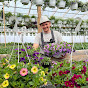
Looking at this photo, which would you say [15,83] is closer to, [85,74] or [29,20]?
[85,74]

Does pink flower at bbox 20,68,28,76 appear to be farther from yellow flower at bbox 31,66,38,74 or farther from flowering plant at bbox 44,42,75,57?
flowering plant at bbox 44,42,75,57

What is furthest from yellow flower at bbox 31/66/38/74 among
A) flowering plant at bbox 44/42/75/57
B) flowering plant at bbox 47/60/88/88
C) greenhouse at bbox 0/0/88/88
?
flowering plant at bbox 44/42/75/57

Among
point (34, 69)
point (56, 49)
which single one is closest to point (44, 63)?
point (56, 49)

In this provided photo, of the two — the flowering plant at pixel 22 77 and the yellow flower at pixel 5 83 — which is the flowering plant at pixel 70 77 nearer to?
the flowering plant at pixel 22 77

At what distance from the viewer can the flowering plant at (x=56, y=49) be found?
2514 millimetres

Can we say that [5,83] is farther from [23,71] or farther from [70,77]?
[70,77]

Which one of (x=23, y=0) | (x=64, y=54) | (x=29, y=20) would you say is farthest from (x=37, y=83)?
(x=29, y=20)

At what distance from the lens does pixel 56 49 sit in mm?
2537

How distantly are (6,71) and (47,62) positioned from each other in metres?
1.00

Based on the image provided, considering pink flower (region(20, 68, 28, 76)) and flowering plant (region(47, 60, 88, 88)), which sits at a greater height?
pink flower (region(20, 68, 28, 76))

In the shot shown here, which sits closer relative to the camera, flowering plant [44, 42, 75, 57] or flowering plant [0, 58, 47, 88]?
flowering plant [0, 58, 47, 88]

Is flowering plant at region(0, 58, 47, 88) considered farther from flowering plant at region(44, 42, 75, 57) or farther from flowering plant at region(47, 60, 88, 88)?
flowering plant at region(44, 42, 75, 57)

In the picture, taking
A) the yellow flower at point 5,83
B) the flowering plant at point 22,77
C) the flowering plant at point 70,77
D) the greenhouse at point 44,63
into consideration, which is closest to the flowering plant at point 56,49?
the greenhouse at point 44,63

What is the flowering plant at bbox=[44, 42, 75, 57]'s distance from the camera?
99.0 inches
